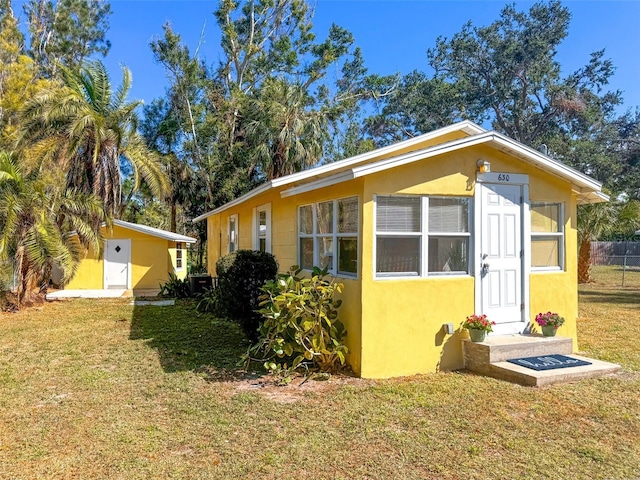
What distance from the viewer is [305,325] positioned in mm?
5750

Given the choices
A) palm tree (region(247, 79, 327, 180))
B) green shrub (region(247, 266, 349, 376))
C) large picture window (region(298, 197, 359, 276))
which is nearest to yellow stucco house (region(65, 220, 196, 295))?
palm tree (region(247, 79, 327, 180))

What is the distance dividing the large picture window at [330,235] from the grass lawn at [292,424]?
5.48 feet

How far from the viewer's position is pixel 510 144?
6398 millimetres

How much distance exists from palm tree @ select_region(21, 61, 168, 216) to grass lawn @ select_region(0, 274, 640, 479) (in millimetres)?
9168

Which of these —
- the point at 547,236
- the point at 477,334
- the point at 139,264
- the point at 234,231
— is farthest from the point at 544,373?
the point at 139,264

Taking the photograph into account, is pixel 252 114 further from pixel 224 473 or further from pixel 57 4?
pixel 224 473

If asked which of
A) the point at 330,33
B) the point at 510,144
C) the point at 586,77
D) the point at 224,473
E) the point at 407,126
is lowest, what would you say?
the point at 224,473

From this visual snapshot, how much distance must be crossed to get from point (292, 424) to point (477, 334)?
9.82 ft

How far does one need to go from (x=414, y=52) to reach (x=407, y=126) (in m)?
4.94

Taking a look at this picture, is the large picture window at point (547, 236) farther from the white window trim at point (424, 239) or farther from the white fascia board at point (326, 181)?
the white fascia board at point (326, 181)

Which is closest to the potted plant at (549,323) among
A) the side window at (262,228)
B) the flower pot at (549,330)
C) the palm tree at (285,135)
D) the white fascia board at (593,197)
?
the flower pot at (549,330)

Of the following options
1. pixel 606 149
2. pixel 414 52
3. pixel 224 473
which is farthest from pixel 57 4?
pixel 606 149

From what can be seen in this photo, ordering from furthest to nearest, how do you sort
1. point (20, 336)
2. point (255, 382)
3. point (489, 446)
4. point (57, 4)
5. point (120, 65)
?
point (57, 4) < point (120, 65) < point (20, 336) < point (255, 382) < point (489, 446)

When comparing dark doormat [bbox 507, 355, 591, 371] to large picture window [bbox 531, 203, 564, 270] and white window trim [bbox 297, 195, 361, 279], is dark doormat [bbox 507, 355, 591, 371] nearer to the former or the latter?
large picture window [bbox 531, 203, 564, 270]
